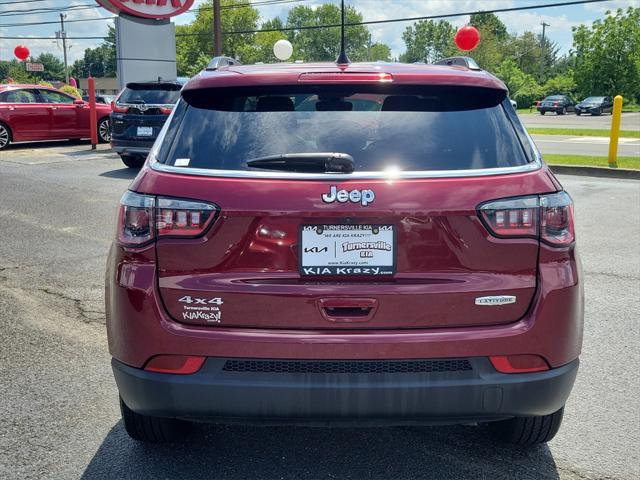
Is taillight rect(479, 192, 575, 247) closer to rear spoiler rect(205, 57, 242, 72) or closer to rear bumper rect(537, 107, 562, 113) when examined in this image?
rear spoiler rect(205, 57, 242, 72)

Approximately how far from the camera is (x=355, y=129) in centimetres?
271

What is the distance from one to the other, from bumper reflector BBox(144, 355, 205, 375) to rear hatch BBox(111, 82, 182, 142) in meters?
11.1

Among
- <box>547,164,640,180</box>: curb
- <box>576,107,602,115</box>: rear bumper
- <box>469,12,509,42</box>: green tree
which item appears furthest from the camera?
<box>469,12,509,42</box>: green tree

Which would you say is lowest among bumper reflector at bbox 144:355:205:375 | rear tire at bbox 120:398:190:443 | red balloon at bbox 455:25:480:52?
rear tire at bbox 120:398:190:443

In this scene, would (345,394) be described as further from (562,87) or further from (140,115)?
(562,87)

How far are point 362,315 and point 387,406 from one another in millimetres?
334

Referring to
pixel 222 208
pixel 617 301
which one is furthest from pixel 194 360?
pixel 617 301

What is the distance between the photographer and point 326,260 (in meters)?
2.48

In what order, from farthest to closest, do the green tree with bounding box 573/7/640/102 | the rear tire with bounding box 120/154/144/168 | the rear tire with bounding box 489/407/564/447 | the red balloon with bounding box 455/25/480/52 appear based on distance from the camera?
the green tree with bounding box 573/7/640/102 < the red balloon with bounding box 455/25/480/52 < the rear tire with bounding box 120/154/144/168 < the rear tire with bounding box 489/407/564/447

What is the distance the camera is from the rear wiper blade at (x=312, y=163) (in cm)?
254

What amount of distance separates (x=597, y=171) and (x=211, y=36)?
9246cm

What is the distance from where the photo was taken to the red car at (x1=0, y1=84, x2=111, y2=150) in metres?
17.5

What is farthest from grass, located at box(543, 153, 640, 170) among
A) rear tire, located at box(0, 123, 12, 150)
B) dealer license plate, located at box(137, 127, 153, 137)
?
rear tire, located at box(0, 123, 12, 150)

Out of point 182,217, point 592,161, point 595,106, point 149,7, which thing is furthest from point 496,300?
point 595,106
